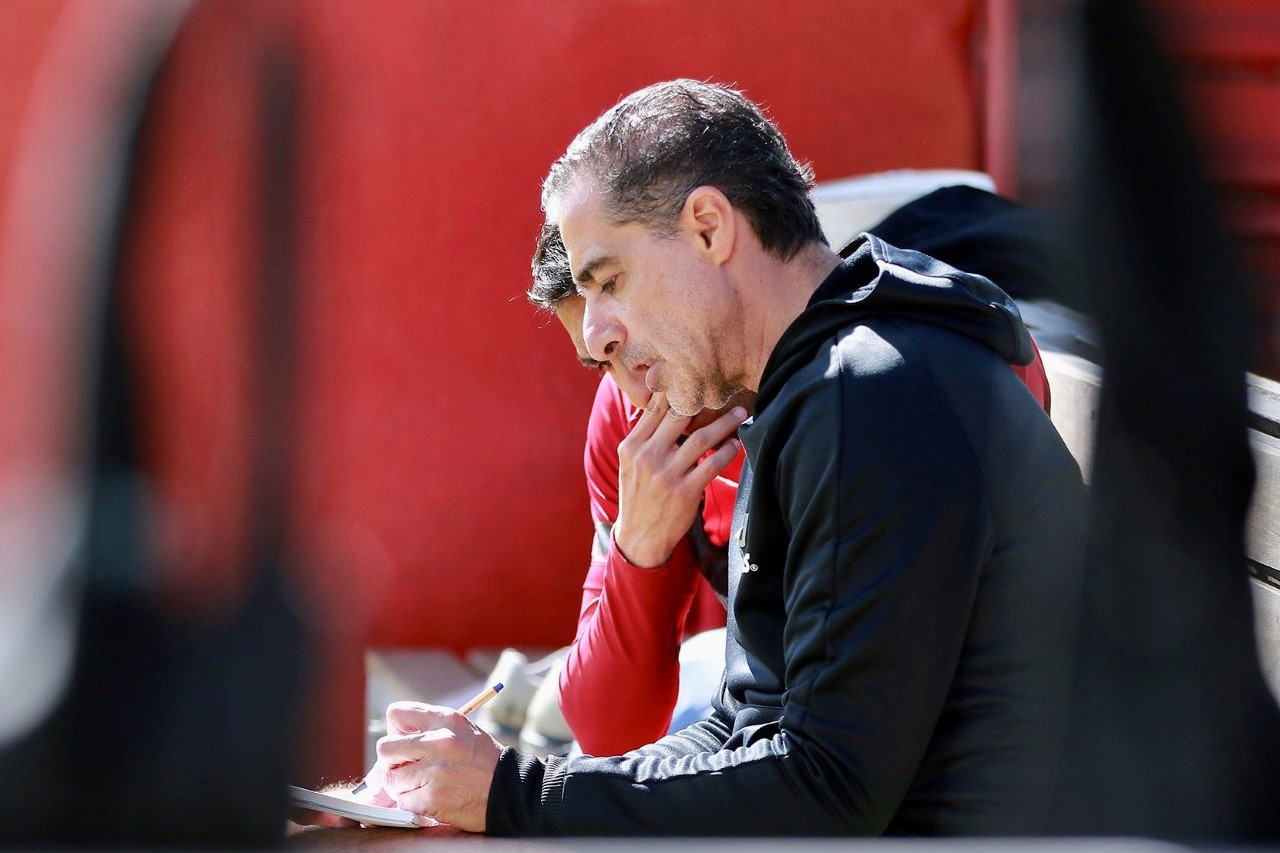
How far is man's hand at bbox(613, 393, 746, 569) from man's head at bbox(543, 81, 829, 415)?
0.93ft

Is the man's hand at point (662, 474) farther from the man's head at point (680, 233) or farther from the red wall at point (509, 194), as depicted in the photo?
the red wall at point (509, 194)

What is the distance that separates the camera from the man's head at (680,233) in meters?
1.87

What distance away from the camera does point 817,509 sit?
58.3 inches

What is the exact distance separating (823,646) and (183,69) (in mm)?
927

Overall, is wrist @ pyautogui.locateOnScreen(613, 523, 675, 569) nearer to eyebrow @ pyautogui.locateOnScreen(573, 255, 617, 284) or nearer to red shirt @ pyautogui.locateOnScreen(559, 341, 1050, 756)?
red shirt @ pyautogui.locateOnScreen(559, 341, 1050, 756)

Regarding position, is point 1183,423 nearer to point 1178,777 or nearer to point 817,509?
point 1178,777

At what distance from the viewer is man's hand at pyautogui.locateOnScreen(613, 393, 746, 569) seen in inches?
89.0

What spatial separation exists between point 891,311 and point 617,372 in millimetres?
583

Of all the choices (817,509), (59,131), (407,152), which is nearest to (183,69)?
(59,131)

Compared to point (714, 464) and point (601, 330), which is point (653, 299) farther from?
point (714, 464)

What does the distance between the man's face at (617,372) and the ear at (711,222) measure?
10.9 inches

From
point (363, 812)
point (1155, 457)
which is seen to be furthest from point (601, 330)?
point (1155, 457)

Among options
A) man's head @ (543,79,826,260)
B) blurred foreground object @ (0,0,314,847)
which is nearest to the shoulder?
man's head @ (543,79,826,260)

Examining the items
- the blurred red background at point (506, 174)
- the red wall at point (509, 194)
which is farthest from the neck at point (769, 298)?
the red wall at point (509, 194)
